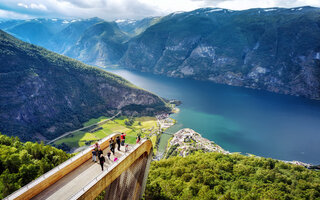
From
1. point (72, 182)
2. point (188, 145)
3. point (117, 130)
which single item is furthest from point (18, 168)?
point (117, 130)

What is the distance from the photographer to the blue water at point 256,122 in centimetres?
9262

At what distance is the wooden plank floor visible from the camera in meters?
13.6

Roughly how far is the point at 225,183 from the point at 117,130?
85.6 metres

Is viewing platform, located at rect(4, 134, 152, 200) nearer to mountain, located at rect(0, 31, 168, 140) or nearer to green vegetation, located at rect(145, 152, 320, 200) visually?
green vegetation, located at rect(145, 152, 320, 200)

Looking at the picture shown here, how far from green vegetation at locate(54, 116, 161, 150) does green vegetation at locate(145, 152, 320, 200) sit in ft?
185

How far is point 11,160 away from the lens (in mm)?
26828

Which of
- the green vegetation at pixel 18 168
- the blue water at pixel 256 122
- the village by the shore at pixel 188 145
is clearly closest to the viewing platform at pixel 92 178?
the green vegetation at pixel 18 168

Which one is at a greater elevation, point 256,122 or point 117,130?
point 256,122

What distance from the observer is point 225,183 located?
37.0 meters

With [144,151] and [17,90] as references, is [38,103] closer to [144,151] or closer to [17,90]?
[17,90]

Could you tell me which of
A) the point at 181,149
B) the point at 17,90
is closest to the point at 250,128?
the point at 181,149

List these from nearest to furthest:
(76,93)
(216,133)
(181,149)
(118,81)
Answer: (181,149) < (216,133) < (76,93) < (118,81)

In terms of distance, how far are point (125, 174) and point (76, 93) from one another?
444 ft

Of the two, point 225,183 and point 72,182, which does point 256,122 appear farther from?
point 72,182
